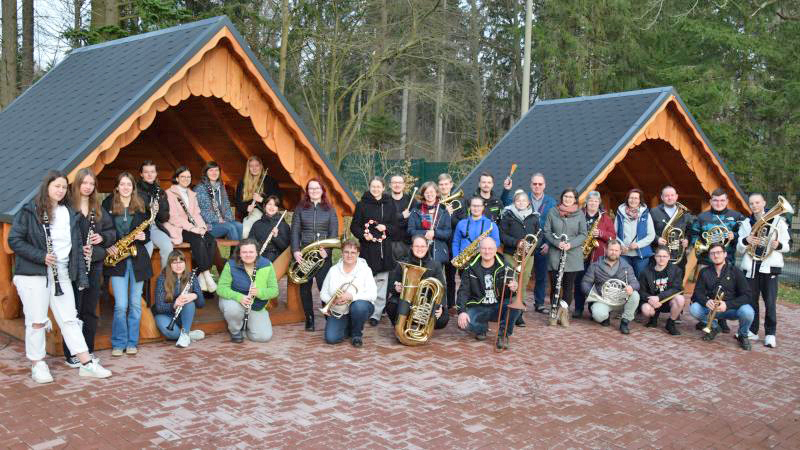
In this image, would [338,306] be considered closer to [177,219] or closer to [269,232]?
[269,232]

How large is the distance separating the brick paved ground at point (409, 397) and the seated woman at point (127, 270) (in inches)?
10.5

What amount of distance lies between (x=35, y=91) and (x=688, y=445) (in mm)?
8979

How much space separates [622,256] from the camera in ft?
30.2

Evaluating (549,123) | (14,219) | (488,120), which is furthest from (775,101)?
(14,219)

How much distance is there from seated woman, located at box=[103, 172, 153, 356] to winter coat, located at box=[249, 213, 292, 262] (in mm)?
1497

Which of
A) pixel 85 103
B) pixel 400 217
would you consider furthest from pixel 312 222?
pixel 85 103

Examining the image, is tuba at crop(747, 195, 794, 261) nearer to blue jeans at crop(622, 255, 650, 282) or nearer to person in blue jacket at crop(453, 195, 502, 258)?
blue jeans at crop(622, 255, 650, 282)

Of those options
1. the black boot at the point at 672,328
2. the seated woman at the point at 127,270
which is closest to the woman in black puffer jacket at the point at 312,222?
the seated woman at the point at 127,270

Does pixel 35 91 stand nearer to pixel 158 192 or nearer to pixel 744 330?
pixel 158 192

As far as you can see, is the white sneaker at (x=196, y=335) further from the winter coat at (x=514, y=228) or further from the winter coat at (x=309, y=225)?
the winter coat at (x=514, y=228)

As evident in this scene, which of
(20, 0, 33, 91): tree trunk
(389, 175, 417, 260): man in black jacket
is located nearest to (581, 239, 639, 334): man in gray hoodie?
(389, 175, 417, 260): man in black jacket

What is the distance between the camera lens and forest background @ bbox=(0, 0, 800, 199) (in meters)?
18.3

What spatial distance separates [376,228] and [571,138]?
4720 mm

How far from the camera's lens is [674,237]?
9453 millimetres
